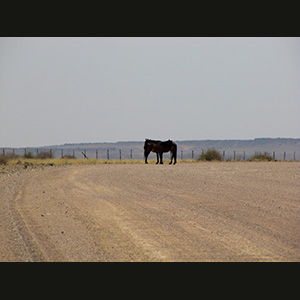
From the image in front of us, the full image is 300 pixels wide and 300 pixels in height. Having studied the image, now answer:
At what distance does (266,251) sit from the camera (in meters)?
10.6

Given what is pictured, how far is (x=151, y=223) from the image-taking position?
46.0 feet

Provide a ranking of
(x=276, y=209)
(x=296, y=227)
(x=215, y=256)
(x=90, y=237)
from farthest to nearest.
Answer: (x=276, y=209) < (x=296, y=227) < (x=90, y=237) < (x=215, y=256)

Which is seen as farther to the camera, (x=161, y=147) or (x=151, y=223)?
(x=161, y=147)

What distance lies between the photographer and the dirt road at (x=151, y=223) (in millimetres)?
10477

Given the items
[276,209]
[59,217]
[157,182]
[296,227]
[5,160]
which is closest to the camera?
[296,227]

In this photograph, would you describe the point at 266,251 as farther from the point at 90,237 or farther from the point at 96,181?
the point at 96,181

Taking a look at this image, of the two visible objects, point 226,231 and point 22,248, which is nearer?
point 22,248

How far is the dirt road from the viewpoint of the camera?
10.5 meters

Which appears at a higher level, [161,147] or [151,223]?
[161,147]

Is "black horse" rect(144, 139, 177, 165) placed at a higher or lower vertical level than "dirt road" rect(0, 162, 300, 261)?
higher

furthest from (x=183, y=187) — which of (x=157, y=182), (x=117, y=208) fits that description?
(x=117, y=208)

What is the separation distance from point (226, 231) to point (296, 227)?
6.28 ft

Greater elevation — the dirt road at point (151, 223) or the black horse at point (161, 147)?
the black horse at point (161, 147)

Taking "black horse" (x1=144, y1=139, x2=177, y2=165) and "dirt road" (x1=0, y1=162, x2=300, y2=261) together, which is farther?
"black horse" (x1=144, y1=139, x2=177, y2=165)
